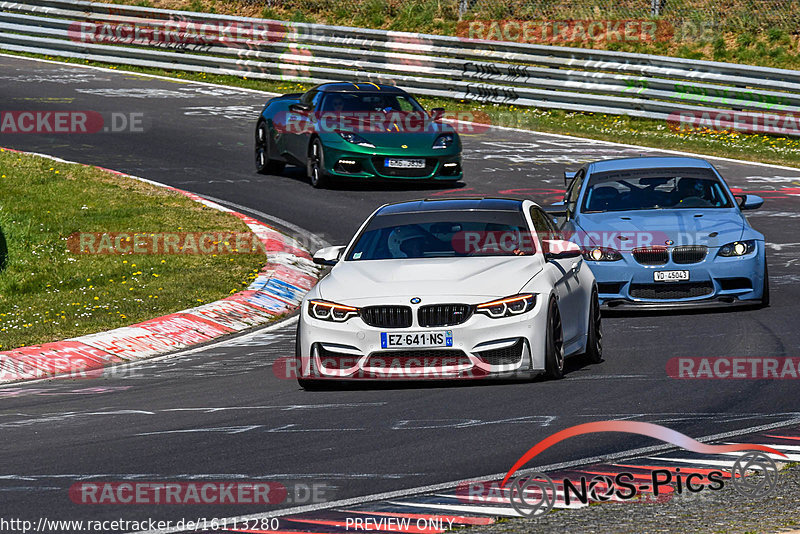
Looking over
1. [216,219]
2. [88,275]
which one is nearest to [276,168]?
[216,219]

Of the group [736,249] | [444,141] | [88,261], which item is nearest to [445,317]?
[736,249]

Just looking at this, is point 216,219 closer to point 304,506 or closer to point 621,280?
point 621,280

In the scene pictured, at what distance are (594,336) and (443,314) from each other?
6.06 ft

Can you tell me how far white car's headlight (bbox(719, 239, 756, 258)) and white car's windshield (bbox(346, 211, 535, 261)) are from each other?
293 centimetres

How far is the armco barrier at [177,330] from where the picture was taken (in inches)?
470

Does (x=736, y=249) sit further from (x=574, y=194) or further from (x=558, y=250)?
(x=558, y=250)

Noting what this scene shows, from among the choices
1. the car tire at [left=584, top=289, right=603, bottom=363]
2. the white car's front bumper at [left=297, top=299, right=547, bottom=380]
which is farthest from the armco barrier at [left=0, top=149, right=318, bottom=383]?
the car tire at [left=584, top=289, right=603, bottom=363]

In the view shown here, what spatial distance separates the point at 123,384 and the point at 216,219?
772 centimetres

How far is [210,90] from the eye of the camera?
31.1 m

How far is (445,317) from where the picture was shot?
9984 millimetres

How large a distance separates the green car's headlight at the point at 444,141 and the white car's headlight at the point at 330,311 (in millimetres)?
11262

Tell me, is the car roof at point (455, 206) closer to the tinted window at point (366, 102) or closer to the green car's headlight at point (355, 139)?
the green car's headlight at point (355, 139)

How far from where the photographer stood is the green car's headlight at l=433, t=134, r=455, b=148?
21.4 m

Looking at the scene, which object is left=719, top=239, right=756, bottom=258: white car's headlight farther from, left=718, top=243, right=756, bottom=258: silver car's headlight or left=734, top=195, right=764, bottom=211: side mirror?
left=734, top=195, right=764, bottom=211: side mirror
